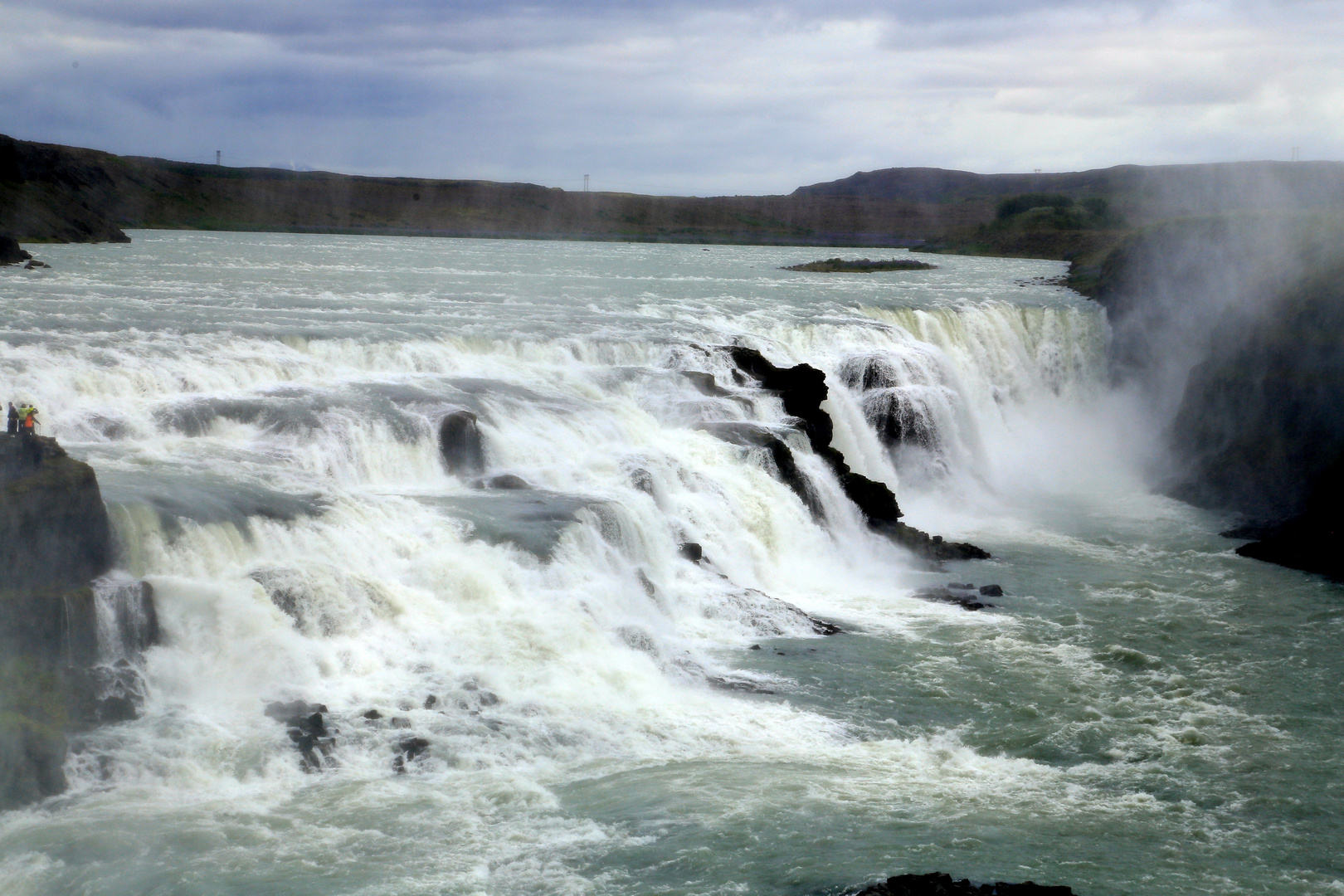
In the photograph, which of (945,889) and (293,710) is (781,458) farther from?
(945,889)

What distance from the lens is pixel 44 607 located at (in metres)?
10.9

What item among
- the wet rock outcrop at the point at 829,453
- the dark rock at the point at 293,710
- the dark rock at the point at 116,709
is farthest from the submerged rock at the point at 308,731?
the wet rock outcrop at the point at 829,453

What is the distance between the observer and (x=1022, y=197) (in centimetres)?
9225

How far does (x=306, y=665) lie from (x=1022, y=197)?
87.9 m

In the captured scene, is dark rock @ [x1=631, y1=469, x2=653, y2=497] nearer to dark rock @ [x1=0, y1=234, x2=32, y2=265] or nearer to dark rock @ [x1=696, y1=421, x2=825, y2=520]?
dark rock @ [x1=696, y1=421, x2=825, y2=520]

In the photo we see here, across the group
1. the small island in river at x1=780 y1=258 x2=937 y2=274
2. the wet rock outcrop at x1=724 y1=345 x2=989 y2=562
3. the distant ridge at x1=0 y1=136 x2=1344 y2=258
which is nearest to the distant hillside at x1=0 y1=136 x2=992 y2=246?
the distant ridge at x1=0 y1=136 x2=1344 y2=258

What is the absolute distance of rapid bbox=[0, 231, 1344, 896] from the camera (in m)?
9.86

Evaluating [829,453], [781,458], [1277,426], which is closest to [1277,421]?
[1277,426]

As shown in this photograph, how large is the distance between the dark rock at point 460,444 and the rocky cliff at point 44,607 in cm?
635

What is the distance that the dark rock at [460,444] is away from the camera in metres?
17.9

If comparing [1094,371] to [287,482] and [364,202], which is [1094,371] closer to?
[287,482]

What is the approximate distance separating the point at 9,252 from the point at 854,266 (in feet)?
129

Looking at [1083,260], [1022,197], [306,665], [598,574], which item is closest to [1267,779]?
[598,574]

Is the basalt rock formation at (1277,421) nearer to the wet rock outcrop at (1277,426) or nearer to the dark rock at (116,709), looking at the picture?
the wet rock outcrop at (1277,426)
